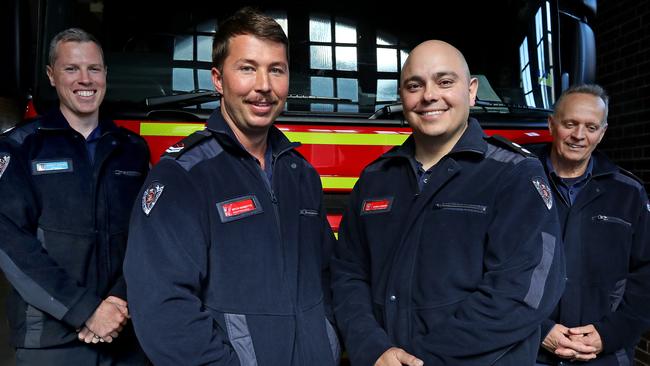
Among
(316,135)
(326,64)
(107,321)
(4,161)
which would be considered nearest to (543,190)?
(316,135)

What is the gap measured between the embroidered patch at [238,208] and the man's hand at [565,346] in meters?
1.06

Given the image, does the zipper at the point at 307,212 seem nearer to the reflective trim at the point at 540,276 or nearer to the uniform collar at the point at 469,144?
the uniform collar at the point at 469,144

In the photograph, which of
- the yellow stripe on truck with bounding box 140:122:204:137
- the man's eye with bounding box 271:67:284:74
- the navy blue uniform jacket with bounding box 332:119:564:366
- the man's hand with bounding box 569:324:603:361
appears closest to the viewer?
the navy blue uniform jacket with bounding box 332:119:564:366

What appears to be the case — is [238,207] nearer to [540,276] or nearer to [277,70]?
[277,70]

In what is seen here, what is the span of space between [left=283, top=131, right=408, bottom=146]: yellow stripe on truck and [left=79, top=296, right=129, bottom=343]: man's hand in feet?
2.90

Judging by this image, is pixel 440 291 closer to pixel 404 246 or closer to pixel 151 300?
pixel 404 246

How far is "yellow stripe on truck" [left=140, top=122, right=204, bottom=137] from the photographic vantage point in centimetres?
222

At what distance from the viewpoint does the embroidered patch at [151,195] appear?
4.49ft

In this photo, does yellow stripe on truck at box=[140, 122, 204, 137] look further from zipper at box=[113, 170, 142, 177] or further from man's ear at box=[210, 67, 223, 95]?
man's ear at box=[210, 67, 223, 95]

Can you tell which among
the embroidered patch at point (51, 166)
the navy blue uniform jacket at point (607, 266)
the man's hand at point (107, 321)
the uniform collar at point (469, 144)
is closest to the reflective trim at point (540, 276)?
the uniform collar at point (469, 144)

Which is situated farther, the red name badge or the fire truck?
the fire truck

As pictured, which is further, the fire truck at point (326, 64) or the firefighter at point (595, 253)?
the fire truck at point (326, 64)

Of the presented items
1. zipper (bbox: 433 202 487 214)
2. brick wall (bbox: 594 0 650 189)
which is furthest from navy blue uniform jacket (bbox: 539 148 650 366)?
brick wall (bbox: 594 0 650 189)

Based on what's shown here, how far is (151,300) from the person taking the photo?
4.30ft
